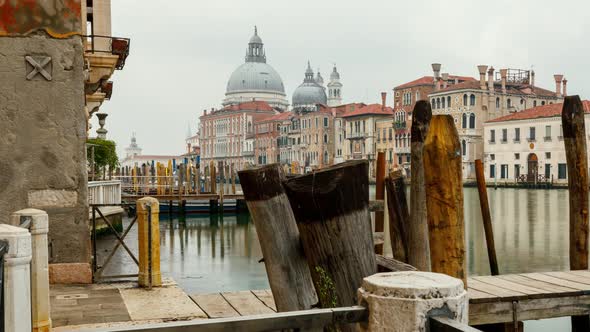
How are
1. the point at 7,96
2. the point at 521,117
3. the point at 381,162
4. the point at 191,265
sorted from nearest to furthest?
1. the point at 7,96
2. the point at 381,162
3. the point at 191,265
4. the point at 521,117

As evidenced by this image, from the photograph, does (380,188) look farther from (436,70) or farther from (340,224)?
(436,70)

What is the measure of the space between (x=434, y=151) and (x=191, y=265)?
14.0m

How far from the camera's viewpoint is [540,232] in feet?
83.5

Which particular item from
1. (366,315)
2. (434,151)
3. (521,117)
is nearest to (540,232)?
(434,151)

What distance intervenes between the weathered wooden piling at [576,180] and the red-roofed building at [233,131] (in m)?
96.1

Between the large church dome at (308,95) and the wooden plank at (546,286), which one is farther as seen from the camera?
the large church dome at (308,95)

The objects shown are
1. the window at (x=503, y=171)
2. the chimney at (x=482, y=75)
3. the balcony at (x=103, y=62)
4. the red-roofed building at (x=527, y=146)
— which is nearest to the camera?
the balcony at (x=103, y=62)

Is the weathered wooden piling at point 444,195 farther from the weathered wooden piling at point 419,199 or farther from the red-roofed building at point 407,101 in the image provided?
the red-roofed building at point 407,101

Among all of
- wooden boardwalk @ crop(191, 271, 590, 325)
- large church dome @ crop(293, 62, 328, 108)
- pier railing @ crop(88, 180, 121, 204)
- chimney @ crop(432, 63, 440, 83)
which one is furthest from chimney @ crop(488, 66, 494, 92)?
wooden boardwalk @ crop(191, 271, 590, 325)

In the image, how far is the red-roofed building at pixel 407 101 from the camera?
229ft

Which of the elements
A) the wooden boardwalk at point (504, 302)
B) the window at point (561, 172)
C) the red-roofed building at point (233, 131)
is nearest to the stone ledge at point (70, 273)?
the wooden boardwalk at point (504, 302)

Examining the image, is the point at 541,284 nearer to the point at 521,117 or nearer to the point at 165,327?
the point at 165,327

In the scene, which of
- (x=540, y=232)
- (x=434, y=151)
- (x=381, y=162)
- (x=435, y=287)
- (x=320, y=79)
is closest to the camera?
(x=435, y=287)

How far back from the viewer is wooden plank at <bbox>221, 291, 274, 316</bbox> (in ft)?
21.2
